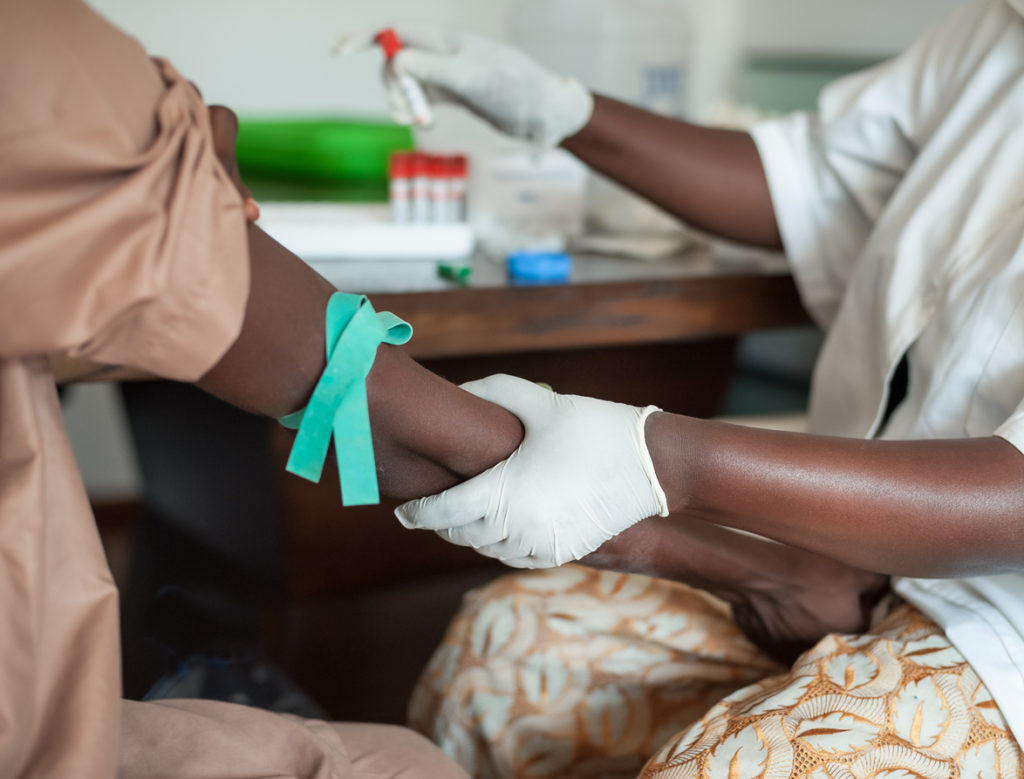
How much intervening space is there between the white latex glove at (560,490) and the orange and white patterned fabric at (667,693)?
0.18 metres

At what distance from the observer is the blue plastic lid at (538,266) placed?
3.52 ft

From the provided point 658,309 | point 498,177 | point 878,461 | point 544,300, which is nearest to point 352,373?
point 878,461

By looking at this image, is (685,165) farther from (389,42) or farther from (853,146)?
(389,42)

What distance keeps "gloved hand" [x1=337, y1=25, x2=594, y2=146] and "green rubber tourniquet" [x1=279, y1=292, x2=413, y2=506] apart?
0.55m

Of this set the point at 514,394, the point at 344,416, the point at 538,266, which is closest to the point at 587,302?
the point at 538,266

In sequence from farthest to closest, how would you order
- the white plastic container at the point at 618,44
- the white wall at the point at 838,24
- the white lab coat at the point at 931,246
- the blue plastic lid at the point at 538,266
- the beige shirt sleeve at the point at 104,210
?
the white wall at the point at 838,24, the white plastic container at the point at 618,44, the blue plastic lid at the point at 538,266, the white lab coat at the point at 931,246, the beige shirt sleeve at the point at 104,210

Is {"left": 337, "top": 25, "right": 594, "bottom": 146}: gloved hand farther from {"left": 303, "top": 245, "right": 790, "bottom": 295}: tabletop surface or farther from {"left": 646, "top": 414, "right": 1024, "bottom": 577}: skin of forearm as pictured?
{"left": 646, "top": 414, "right": 1024, "bottom": 577}: skin of forearm

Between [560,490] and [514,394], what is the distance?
8 cm

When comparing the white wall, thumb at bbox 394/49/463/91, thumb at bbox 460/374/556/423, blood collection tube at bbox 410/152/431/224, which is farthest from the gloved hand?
the white wall

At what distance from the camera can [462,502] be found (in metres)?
0.61

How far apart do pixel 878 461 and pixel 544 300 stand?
0.50 metres

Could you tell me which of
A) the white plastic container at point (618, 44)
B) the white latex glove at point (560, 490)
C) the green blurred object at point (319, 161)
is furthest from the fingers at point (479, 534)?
the white plastic container at point (618, 44)

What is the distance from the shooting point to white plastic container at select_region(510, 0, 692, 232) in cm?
157

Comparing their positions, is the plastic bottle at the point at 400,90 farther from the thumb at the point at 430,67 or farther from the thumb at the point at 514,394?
the thumb at the point at 514,394
